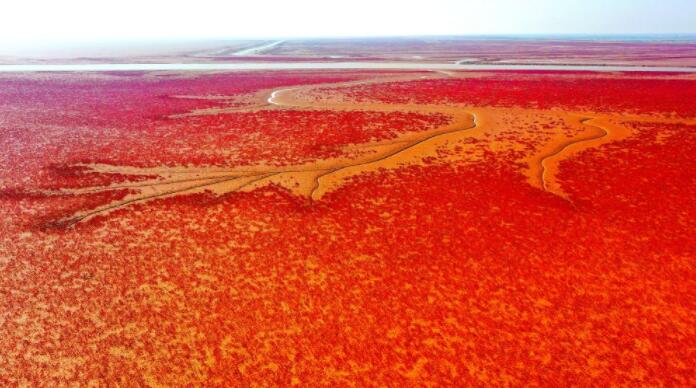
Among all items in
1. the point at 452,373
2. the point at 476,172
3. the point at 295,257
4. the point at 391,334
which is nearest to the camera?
the point at 452,373

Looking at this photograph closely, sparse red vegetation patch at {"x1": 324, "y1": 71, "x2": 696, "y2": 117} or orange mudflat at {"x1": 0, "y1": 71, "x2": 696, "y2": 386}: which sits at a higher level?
sparse red vegetation patch at {"x1": 324, "y1": 71, "x2": 696, "y2": 117}

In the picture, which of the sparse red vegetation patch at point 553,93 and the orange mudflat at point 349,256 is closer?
the orange mudflat at point 349,256

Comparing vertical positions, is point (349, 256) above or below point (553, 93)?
below

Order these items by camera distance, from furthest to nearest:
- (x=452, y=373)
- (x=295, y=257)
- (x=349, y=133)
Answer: (x=349, y=133)
(x=295, y=257)
(x=452, y=373)

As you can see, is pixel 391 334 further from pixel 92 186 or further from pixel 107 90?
pixel 107 90

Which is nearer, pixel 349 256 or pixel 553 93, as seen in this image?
pixel 349 256

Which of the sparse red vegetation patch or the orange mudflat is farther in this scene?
the sparse red vegetation patch

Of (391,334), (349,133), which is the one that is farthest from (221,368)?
(349,133)

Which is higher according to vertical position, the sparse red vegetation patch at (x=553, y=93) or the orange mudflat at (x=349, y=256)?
the sparse red vegetation patch at (x=553, y=93)
